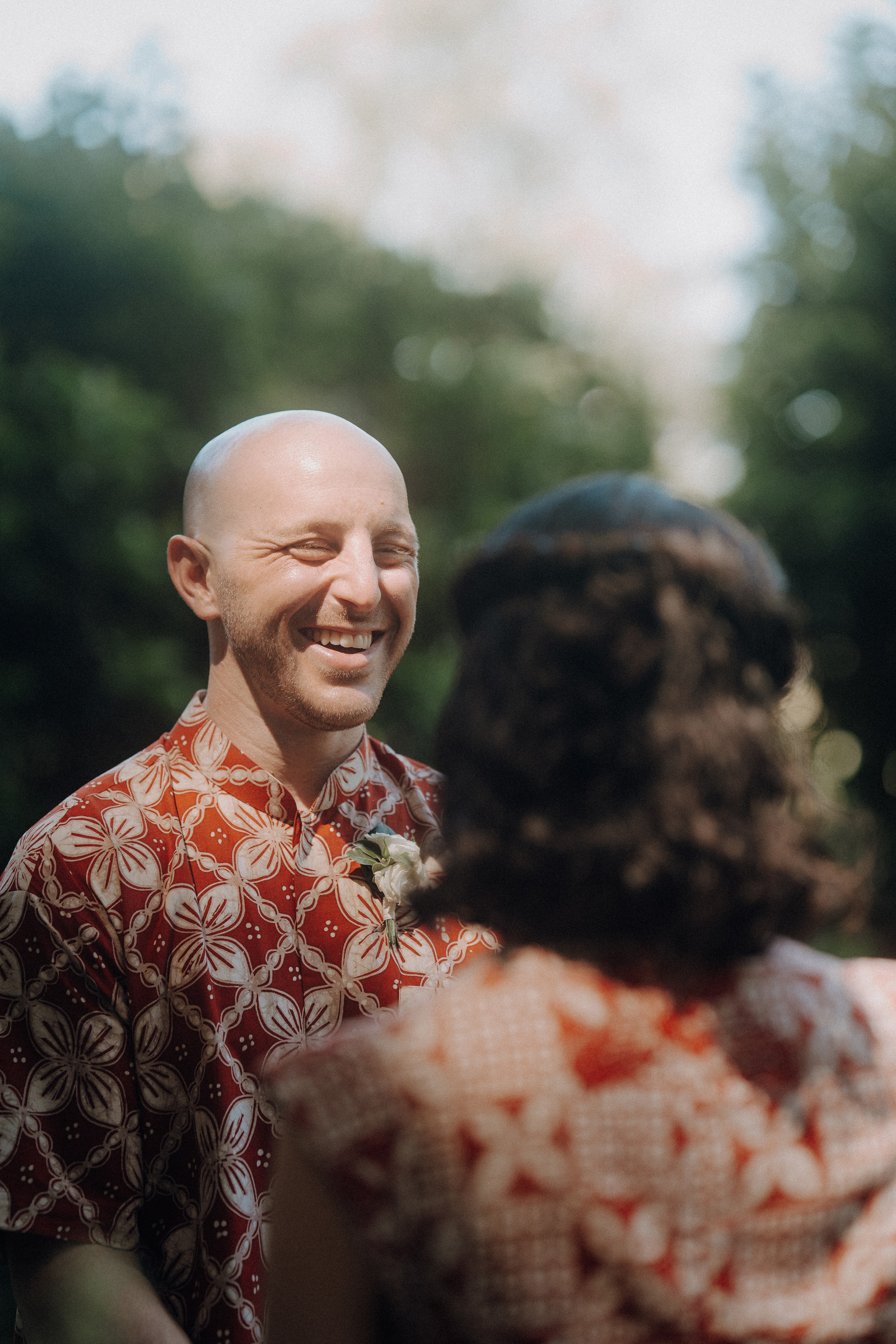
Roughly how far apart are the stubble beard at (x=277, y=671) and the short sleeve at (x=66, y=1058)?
38cm

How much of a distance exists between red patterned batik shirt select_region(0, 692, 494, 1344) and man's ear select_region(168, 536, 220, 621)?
218 mm

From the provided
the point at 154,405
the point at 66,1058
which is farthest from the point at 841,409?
the point at 66,1058

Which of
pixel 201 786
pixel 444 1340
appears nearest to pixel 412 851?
pixel 201 786

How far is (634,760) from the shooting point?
98 cm

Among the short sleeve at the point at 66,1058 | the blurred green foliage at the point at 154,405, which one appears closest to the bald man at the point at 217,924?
the short sleeve at the point at 66,1058

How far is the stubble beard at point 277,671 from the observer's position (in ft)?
5.78

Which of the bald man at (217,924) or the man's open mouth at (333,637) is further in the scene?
the man's open mouth at (333,637)

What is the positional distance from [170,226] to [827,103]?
5.61 m

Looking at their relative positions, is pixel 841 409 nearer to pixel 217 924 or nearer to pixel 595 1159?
pixel 217 924

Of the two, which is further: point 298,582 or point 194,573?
point 194,573

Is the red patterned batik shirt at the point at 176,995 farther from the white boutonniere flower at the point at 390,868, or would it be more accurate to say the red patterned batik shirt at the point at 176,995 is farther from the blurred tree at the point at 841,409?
the blurred tree at the point at 841,409

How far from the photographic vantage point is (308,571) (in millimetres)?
1761

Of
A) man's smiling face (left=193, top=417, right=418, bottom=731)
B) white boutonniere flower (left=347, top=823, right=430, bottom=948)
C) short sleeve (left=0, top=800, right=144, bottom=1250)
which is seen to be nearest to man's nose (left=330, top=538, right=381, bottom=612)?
man's smiling face (left=193, top=417, right=418, bottom=731)

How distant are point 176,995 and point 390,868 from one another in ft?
1.29
